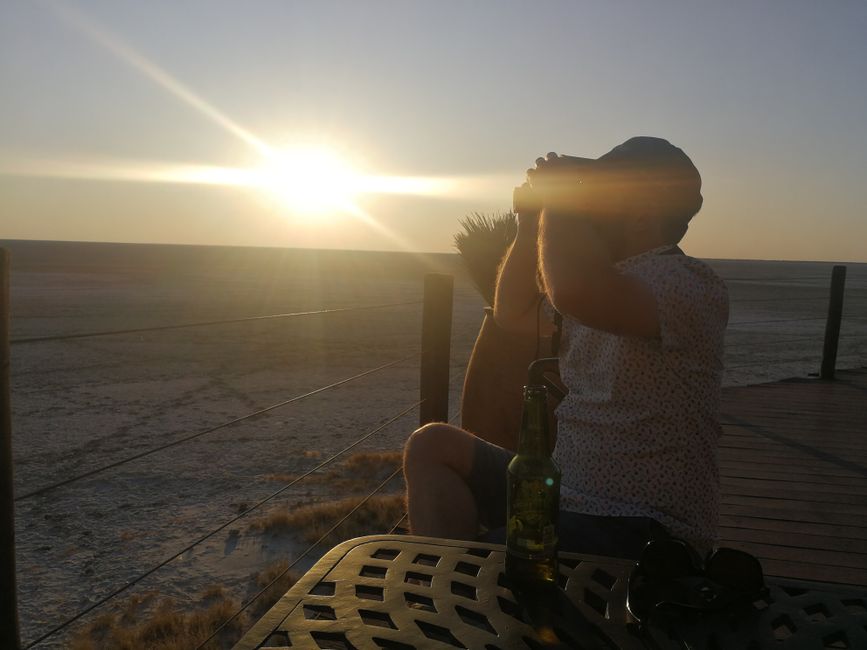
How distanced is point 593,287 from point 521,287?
591 millimetres

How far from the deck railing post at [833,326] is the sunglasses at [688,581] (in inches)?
220

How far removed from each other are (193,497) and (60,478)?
3.78 feet

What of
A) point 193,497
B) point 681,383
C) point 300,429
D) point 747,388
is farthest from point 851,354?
point 681,383

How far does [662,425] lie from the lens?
1.52m

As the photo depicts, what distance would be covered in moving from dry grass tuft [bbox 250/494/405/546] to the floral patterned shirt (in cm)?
329

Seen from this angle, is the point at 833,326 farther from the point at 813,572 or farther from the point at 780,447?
the point at 813,572

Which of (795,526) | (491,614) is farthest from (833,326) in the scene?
(491,614)

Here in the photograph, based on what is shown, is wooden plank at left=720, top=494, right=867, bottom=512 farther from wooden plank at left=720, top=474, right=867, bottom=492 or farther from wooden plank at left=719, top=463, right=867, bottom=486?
wooden plank at left=719, top=463, right=867, bottom=486

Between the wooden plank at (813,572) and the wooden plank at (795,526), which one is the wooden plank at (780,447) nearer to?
the wooden plank at (795,526)

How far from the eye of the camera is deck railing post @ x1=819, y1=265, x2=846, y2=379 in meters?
5.98

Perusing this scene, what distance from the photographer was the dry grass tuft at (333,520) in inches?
185

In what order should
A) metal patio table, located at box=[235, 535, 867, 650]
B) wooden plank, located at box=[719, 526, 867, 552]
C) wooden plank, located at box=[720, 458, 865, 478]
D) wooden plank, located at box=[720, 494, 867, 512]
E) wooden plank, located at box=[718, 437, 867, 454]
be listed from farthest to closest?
wooden plank, located at box=[718, 437, 867, 454], wooden plank, located at box=[720, 458, 865, 478], wooden plank, located at box=[720, 494, 867, 512], wooden plank, located at box=[719, 526, 867, 552], metal patio table, located at box=[235, 535, 867, 650]

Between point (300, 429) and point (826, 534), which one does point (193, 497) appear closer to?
point (300, 429)

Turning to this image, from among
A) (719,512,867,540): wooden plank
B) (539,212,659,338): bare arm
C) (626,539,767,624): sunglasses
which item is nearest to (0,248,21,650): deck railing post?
(539,212,659,338): bare arm
